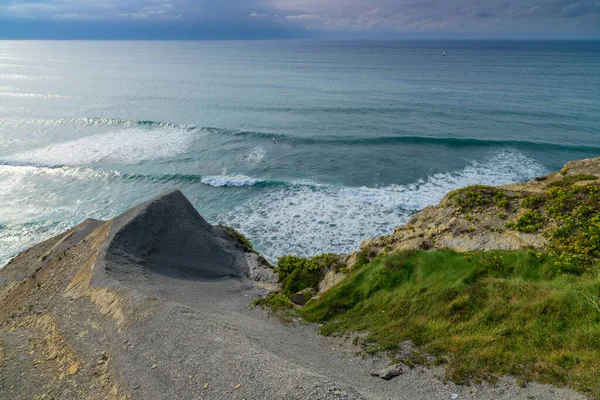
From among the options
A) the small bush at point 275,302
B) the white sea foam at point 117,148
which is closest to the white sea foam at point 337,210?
the small bush at point 275,302

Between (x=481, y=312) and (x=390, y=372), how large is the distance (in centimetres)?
406

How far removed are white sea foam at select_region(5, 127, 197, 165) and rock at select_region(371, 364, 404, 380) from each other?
→ 4162 centimetres

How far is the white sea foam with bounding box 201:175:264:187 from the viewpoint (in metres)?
38.7

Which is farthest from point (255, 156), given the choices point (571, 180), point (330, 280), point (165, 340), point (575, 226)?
point (575, 226)

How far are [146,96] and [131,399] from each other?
7778 centimetres

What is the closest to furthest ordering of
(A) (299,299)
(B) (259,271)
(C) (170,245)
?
1. (A) (299,299)
2. (C) (170,245)
3. (B) (259,271)

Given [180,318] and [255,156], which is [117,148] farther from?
[180,318]

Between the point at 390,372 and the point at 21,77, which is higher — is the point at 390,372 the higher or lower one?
the lower one

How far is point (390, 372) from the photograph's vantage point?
1202cm

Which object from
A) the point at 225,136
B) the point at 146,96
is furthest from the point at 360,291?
the point at 146,96

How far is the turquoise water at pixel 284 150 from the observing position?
107 feet

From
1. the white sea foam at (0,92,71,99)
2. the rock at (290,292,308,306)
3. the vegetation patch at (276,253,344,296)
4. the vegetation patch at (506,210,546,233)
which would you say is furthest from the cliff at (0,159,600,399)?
the white sea foam at (0,92,71,99)

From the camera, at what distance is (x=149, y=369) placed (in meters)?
11.7

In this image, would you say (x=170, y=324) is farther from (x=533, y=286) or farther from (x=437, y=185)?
(x=437, y=185)
